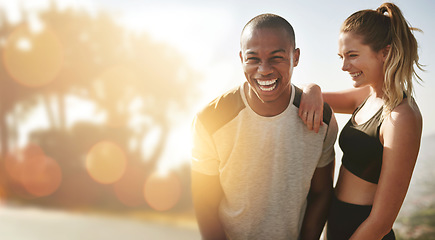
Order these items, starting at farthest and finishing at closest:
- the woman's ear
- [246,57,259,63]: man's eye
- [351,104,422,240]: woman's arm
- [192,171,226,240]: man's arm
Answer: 1. [192,171,226,240]: man's arm
2. the woman's ear
3. [246,57,259,63]: man's eye
4. [351,104,422,240]: woman's arm

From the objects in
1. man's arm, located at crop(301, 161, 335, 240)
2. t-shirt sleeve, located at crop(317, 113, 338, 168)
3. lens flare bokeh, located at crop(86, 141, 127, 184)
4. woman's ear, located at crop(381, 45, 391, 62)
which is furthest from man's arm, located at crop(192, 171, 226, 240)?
lens flare bokeh, located at crop(86, 141, 127, 184)

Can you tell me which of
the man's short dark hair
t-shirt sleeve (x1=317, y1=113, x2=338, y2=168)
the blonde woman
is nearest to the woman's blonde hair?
the blonde woman

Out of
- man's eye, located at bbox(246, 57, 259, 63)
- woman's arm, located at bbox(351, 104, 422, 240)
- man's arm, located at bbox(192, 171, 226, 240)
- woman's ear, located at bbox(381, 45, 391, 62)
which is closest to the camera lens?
woman's arm, located at bbox(351, 104, 422, 240)

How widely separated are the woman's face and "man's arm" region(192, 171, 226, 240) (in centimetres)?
101

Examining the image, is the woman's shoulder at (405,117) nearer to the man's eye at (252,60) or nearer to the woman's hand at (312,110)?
the woman's hand at (312,110)

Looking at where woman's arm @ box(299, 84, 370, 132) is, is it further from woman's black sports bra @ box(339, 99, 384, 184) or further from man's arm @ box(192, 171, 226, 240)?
man's arm @ box(192, 171, 226, 240)

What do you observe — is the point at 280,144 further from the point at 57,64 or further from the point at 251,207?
the point at 57,64

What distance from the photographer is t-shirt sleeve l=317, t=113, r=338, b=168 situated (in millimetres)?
2154

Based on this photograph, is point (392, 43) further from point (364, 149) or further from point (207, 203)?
point (207, 203)

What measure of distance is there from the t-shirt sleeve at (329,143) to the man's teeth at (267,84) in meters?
0.43

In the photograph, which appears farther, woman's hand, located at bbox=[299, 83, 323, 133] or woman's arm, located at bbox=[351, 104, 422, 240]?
woman's hand, located at bbox=[299, 83, 323, 133]

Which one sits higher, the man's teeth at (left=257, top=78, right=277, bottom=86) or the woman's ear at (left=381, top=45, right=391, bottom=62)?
the woman's ear at (left=381, top=45, right=391, bottom=62)

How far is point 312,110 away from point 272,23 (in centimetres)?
53

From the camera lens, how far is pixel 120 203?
10.1m
